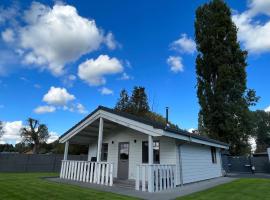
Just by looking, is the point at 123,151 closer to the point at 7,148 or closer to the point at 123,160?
the point at 123,160

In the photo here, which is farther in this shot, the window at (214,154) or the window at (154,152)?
the window at (214,154)

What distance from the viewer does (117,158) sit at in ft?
39.8

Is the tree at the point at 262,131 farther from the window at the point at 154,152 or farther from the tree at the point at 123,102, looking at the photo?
the window at the point at 154,152

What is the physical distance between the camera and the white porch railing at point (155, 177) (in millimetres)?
8028

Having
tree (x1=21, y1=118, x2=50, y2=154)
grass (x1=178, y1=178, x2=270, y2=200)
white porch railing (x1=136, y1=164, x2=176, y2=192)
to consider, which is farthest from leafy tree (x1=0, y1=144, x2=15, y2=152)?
grass (x1=178, y1=178, x2=270, y2=200)

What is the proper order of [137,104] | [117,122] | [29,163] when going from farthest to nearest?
[137,104]
[29,163]
[117,122]

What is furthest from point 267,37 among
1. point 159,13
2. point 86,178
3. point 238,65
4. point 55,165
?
point 55,165

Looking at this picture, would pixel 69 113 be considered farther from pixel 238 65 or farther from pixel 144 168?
pixel 238 65

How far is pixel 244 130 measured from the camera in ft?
72.1

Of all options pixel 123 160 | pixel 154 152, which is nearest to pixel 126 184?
pixel 154 152

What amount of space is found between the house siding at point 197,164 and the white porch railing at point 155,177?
4.57 ft

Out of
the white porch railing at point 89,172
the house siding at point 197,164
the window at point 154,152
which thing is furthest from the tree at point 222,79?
the white porch railing at point 89,172

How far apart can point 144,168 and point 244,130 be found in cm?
1733

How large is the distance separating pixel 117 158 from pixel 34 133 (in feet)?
113
